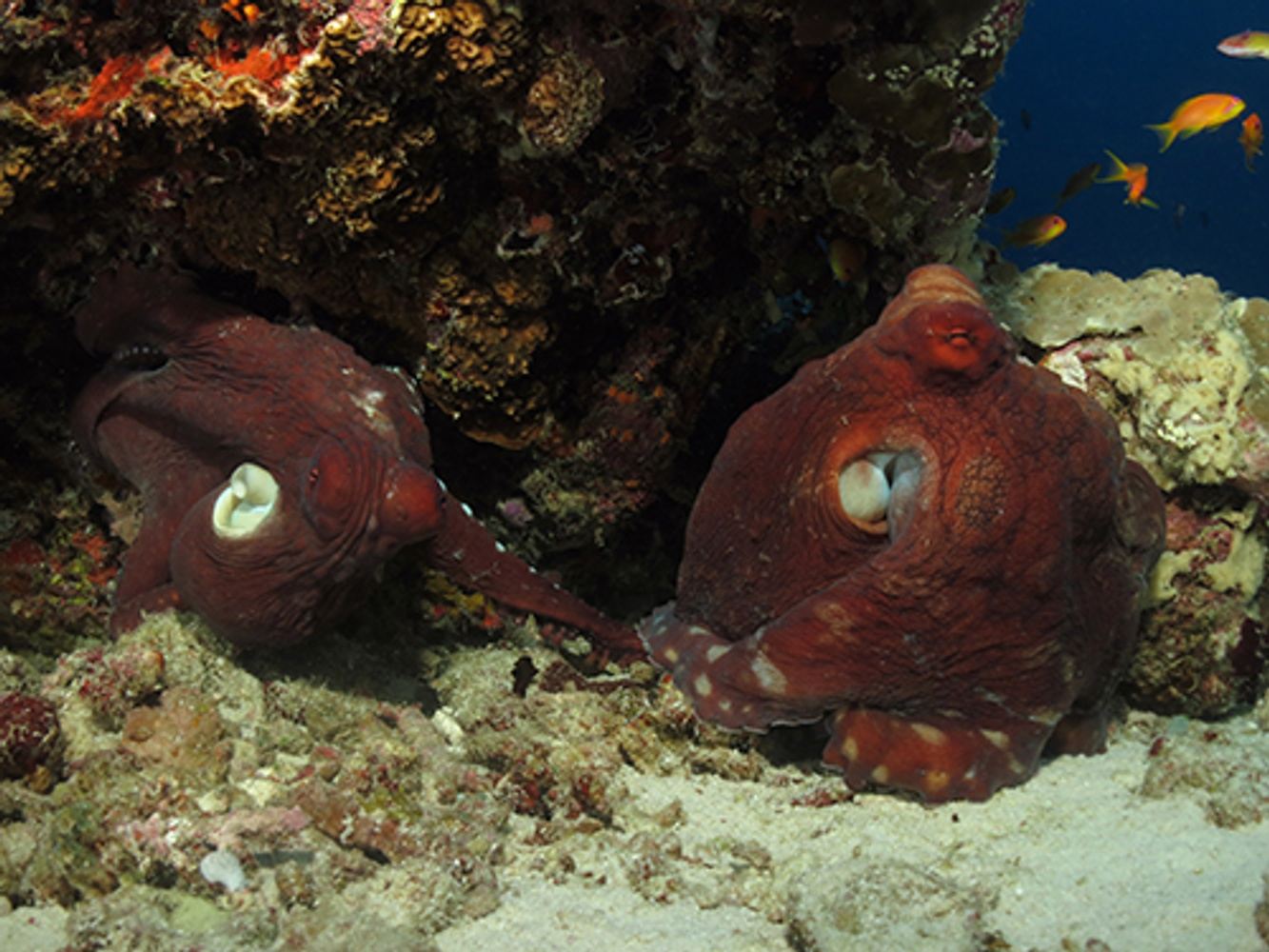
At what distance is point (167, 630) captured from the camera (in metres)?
3.48

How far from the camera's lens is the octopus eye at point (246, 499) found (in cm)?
344

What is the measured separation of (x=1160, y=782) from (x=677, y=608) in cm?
199

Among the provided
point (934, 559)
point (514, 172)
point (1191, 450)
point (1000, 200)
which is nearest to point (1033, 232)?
point (1000, 200)

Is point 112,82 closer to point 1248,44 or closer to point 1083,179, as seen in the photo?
point 1083,179

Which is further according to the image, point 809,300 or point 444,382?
point 809,300

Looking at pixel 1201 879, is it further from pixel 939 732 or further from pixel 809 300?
pixel 809 300

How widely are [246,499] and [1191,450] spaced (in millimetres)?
4110

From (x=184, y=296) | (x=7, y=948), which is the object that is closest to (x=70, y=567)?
(x=184, y=296)

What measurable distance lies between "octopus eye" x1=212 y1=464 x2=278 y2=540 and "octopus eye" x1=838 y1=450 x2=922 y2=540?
2202 mm

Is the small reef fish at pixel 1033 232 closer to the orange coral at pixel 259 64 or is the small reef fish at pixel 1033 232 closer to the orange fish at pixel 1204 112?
the orange fish at pixel 1204 112

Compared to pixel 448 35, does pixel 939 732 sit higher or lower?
lower

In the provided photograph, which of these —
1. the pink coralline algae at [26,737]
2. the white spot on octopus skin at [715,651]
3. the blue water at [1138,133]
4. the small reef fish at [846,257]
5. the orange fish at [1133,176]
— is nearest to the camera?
the pink coralline algae at [26,737]

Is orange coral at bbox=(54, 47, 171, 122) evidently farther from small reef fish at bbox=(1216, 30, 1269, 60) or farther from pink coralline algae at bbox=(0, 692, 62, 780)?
small reef fish at bbox=(1216, 30, 1269, 60)

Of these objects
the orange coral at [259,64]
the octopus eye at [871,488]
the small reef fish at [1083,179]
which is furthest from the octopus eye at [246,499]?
the small reef fish at [1083,179]
